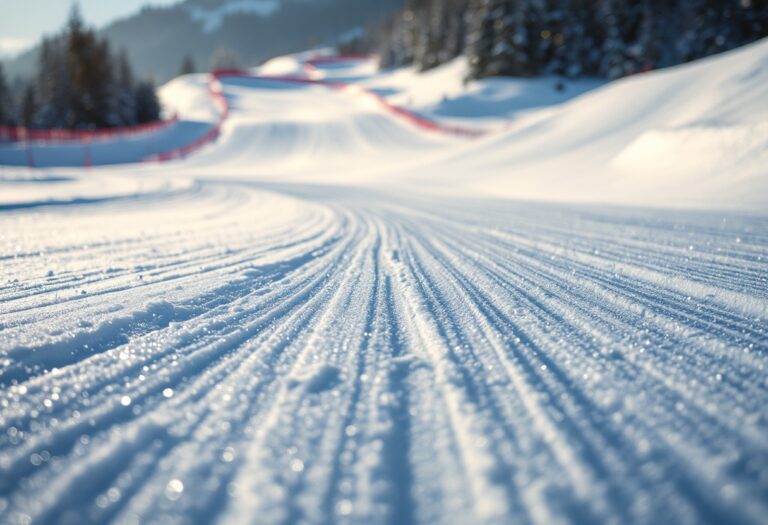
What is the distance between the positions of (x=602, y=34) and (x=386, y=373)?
44.9 m

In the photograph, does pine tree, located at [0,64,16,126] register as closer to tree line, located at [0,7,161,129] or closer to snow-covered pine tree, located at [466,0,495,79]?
tree line, located at [0,7,161,129]

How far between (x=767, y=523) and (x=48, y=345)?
7.25 feet

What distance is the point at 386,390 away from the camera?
139 centimetres

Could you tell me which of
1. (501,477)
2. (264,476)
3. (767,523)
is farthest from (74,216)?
(767,523)

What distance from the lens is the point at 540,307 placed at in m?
2.08

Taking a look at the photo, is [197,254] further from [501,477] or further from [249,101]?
[249,101]

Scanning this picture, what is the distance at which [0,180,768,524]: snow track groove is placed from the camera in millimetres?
961

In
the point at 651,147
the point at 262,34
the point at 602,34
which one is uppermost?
A: the point at 262,34

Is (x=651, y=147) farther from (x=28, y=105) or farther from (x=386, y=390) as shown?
(x=28, y=105)

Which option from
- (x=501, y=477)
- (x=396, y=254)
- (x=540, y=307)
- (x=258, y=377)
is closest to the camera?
(x=501, y=477)

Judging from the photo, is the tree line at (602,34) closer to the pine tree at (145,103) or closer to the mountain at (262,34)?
the pine tree at (145,103)

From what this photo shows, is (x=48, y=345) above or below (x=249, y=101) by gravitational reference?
below

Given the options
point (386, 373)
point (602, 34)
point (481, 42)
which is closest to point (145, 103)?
point (481, 42)

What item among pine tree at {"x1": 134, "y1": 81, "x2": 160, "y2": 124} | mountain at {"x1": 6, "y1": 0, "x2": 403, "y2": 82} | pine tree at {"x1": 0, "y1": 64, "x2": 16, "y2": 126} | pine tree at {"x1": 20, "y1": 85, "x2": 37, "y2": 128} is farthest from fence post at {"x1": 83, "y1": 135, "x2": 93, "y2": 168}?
mountain at {"x1": 6, "y1": 0, "x2": 403, "y2": 82}
